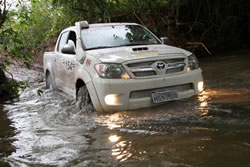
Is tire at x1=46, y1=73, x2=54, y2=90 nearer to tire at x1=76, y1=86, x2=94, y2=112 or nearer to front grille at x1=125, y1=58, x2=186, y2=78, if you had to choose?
tire at x1=76, y1=86, x2=94, y2=112

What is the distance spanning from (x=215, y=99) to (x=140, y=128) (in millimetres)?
1750

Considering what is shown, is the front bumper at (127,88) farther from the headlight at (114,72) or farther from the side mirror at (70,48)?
the side mirror at (70,48)

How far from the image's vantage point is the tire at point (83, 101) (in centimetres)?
506

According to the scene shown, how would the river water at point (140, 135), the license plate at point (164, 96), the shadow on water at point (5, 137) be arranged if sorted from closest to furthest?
the river water at point (140, 135)
the shadow on water at point (5, 137)
the license plate at point (164, 96)

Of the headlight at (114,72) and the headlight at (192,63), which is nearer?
the headlight at (114,72)

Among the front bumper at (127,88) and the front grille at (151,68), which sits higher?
the front grille at (151,68)

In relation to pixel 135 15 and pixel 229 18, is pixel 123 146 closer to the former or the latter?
pixel 135 15

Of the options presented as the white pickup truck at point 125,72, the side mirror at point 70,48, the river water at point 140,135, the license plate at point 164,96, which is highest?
the side mirror at point 70,48

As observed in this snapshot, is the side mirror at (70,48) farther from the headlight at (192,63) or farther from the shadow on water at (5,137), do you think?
the headlight at (192,63)

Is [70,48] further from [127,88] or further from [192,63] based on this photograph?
[192,63]

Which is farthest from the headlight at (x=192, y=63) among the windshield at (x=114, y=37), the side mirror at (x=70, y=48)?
the side mirror at (x=70, y=48)

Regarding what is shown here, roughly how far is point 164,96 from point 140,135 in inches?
42.2

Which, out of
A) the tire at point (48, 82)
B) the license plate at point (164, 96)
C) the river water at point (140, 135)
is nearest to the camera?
the river water at point (140, 135)

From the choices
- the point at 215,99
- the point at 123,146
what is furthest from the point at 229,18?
the point at 123,146
